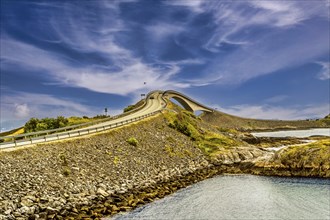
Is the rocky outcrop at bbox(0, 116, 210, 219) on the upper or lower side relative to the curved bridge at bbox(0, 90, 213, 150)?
lower

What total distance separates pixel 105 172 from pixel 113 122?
30.6 metres

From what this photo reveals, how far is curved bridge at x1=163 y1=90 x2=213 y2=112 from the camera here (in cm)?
15073

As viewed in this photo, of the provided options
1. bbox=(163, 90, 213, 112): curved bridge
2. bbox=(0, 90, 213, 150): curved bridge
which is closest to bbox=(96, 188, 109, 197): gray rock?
bbox=(0, 90, 213, 150): curved bridge

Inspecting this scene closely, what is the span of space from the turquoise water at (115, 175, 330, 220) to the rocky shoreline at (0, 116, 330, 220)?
2699mm

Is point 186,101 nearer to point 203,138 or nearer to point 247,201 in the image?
point 203,138

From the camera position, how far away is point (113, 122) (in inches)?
2763

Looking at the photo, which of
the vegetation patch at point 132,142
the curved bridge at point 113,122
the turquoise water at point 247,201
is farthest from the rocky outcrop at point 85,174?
the turquoise water at point 247,201

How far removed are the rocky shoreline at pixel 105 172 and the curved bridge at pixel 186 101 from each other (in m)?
85.9

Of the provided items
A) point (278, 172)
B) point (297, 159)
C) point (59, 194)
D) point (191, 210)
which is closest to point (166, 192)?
point (191, 210)

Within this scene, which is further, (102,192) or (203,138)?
(203,138)

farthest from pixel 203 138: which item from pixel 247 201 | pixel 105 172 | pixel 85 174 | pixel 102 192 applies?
pixel 102 192

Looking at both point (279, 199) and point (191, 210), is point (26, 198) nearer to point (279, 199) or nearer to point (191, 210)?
point (191, 210)

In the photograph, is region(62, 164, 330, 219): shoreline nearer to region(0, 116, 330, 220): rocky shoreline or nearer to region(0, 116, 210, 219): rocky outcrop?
region(0, 116, 330, 220): rocky shoreline

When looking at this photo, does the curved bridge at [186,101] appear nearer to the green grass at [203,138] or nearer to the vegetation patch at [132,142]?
the green grass at [203,138]
